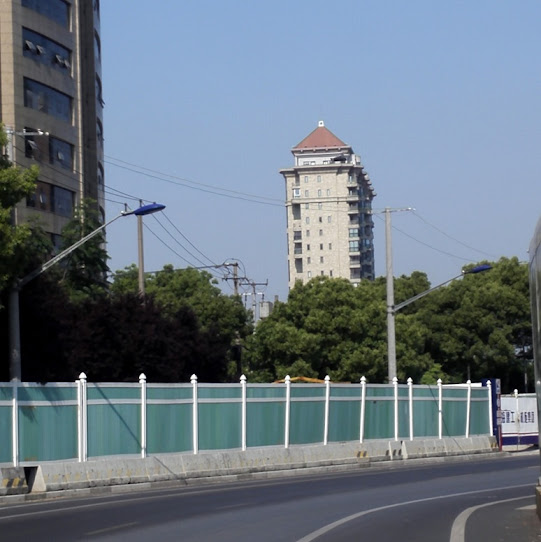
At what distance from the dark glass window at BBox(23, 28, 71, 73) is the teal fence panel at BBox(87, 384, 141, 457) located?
84.7 feet

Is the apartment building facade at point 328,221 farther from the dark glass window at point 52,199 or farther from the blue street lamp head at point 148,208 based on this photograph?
the blue street lamp head at point 148,208

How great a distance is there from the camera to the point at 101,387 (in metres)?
28.7

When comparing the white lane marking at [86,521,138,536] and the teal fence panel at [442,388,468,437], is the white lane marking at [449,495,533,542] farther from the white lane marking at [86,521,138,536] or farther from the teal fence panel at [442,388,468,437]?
the teal fence panel at [442,388,468,437]

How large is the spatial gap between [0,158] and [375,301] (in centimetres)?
4920

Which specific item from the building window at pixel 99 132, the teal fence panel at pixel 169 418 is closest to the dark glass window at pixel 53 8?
the building window at pixel 99 132

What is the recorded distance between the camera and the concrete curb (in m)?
26.4

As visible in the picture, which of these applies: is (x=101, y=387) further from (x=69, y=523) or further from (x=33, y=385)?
(x=69, y=523)

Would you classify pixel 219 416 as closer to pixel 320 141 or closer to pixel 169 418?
pixel 169 418

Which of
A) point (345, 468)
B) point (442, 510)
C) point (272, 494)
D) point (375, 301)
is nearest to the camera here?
Answer: point (442, 510)

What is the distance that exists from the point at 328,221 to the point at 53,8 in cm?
11102

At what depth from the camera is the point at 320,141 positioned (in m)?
172

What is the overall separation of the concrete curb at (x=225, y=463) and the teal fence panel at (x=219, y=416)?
12.3 inches

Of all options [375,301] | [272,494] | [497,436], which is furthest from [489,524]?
[375,301]

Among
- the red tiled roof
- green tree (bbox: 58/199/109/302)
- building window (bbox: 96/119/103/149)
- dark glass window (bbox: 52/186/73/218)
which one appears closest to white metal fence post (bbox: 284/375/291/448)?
green tree (bbox: 58/199/109/302)
